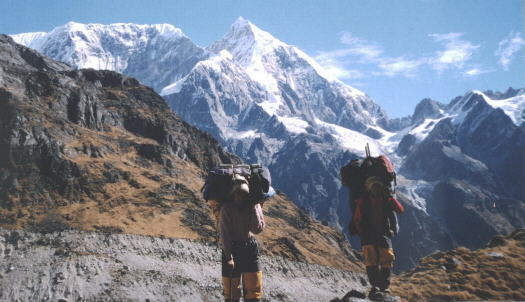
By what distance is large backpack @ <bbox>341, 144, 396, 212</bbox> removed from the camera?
39.0 ft

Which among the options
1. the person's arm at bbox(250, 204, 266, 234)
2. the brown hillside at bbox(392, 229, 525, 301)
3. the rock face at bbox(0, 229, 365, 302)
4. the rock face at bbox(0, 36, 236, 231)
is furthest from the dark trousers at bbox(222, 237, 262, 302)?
the rock face at bbox(0, 36, 236, 231)

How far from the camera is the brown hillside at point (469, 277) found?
15.6 meters

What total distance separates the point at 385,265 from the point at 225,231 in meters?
4.73

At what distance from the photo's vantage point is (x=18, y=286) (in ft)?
135

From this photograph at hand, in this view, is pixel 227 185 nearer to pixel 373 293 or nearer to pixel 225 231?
pixel 225 231

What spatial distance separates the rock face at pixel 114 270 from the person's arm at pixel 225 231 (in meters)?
37.0

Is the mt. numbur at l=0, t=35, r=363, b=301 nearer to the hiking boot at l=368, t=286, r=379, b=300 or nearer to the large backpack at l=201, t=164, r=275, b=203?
the hiking boot at l=368, t=286, r=379, b=300

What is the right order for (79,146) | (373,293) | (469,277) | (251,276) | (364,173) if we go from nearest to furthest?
(251,276) → (373,293) → (364,173) → (469,277) → (79,146)

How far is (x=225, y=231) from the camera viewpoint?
33.4ft

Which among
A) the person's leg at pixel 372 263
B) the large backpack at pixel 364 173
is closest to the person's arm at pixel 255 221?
the large backpack at pixel 364 173

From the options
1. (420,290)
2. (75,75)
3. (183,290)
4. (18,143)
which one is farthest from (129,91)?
(420,290)

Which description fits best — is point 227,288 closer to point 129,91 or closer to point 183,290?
point 183,290

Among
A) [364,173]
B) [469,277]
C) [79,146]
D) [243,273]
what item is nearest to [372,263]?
[364,173]

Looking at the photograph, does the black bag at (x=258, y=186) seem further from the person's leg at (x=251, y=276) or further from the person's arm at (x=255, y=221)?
the person's leg at (x=251, y=276)
